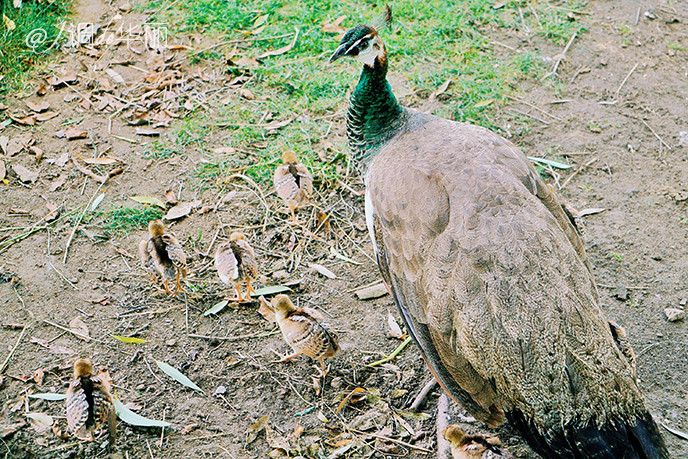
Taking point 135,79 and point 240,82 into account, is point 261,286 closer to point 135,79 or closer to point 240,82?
point 240,82

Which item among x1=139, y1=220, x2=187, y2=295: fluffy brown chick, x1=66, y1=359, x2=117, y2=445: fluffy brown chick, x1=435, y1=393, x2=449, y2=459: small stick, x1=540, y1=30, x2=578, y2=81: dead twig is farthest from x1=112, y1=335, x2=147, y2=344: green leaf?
x1=540, y1=30, x2=578, y2=81: dead twig

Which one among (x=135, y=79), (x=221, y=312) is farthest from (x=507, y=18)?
(x=221, y=312)

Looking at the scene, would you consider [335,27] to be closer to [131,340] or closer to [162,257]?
[162,257]

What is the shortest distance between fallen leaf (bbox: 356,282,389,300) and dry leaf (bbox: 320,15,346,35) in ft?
9.64

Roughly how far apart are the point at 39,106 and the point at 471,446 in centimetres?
463

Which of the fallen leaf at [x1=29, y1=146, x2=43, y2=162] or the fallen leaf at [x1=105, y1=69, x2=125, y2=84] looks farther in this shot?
the fallen leaf at [x1=105, y1=69, x2=125, y2=84]

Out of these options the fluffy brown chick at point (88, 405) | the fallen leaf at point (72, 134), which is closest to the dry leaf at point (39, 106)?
the fallen leaf at point (72, 134)

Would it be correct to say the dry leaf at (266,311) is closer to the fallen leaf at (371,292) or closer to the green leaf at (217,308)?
the green leaf at (217,308)

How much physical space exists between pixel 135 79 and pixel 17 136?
1.14 m

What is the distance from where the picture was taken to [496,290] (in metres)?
2.65

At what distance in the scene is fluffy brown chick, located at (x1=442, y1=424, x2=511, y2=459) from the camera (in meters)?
2.98

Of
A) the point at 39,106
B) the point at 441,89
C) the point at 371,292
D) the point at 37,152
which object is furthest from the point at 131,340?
the point at 441,89

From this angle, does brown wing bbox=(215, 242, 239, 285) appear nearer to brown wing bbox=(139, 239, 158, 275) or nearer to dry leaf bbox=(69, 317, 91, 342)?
brown wing bbox=(139, 239, 158, 275)

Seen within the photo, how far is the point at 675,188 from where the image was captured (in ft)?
15.2
